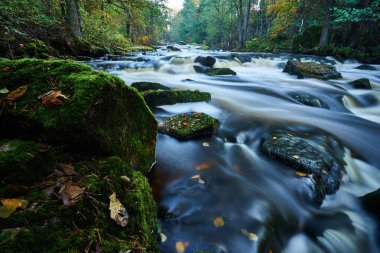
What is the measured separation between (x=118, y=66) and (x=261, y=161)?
843 centimetres

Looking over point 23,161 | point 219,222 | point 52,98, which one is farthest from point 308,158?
point 23,161

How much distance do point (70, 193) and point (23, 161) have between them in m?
0.39

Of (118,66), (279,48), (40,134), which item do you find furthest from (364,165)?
(279,48)

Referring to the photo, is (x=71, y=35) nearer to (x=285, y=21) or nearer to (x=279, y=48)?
(x=279, y=48)

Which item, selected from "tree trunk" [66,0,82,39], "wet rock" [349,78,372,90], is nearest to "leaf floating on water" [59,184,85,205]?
"wet rock" [349,78,372,90]

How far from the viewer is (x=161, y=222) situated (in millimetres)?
2355

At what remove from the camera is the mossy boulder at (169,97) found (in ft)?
18.0

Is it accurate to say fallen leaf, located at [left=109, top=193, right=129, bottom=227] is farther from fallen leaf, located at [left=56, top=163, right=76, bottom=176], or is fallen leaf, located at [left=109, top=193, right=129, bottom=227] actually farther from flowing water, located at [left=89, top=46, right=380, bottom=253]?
flowing water, located at [left=89, top=46, right=380, bottom=253]

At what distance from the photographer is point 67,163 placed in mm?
1789

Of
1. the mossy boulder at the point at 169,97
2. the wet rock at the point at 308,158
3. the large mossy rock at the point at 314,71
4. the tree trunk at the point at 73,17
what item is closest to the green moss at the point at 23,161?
the wet rock at the point at 308,158

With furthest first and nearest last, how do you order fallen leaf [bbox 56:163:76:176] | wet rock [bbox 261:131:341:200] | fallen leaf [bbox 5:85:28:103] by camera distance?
wet rock [bbox 261:131:341:200]
fallen leaf [bbox 5:85:28:103]
fallen leaf [bbox 56:163:76:176]

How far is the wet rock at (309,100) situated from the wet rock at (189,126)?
11.8 ft

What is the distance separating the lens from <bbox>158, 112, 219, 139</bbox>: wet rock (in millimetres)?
4020

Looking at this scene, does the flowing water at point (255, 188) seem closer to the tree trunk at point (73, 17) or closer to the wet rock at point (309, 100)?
the wet rock at point (309, 100)
